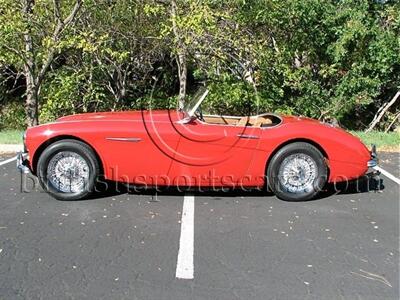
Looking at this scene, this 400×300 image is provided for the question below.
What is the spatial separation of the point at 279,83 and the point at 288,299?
32.1ft

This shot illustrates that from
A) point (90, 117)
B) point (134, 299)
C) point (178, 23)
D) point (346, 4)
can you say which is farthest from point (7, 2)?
point (134, 299)

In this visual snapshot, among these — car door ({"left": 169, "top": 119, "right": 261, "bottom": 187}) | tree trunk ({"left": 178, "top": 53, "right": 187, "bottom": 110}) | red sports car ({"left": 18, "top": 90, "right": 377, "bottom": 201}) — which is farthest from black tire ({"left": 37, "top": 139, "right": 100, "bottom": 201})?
tree trunk ({"left": 178, "top": 53, "right": 187, "bottom": 110})

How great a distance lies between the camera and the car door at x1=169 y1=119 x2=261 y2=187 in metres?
5.79

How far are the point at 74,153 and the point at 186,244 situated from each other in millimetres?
2045

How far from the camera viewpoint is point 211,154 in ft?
19.0

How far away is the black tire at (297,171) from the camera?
19.3 feet

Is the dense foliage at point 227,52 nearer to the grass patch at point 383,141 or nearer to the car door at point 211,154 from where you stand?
the grass patch at point 383,141

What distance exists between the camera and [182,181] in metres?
5.87

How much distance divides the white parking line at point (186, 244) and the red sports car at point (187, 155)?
43 cm

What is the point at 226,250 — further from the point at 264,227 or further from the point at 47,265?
the point at 47,265

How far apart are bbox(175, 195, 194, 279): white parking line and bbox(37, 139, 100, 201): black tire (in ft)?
3.63

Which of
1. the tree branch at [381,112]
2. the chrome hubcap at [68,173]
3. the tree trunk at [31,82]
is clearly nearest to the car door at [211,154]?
the chrome hubcap at [68,173]

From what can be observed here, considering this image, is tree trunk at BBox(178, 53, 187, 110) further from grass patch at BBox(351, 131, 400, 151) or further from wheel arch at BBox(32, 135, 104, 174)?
wheel arch at BBox(32, 135, 104, 174)

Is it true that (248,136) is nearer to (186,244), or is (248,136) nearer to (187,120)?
(187,120)
